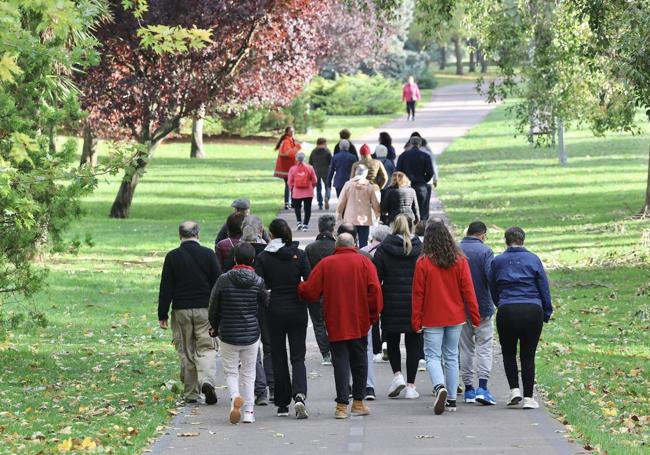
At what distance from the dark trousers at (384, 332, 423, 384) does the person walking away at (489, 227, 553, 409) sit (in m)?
0.87

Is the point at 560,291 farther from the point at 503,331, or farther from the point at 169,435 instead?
the point at 169,435

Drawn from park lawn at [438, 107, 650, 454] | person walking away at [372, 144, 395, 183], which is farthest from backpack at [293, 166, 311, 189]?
park lawn at [438, 107, 650, 454]

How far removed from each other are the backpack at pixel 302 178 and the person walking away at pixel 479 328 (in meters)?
12.8

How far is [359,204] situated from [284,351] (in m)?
8.15

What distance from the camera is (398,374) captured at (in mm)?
12734

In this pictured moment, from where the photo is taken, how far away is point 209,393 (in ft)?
41.2

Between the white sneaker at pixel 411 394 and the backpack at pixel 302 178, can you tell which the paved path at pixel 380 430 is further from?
the backpack at pixel 302 178

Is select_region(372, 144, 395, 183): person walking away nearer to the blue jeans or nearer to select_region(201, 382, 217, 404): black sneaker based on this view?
select_region(201, 382, 217, 404): black sneaker

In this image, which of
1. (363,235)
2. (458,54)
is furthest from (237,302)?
(458,54)

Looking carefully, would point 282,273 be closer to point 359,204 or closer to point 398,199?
point 398,199

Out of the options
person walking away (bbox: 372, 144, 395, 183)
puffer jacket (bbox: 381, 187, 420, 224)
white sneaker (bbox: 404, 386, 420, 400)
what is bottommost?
white sneaker (bbox: 404, 386, 420, 400)

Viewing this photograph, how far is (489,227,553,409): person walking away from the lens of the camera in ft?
38.7

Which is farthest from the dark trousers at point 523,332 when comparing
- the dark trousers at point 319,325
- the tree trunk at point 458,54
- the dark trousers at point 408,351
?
the tree trunk at point 458,54

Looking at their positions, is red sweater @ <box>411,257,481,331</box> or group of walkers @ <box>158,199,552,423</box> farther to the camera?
red sweater @ <box>411,257,481,331</box>
